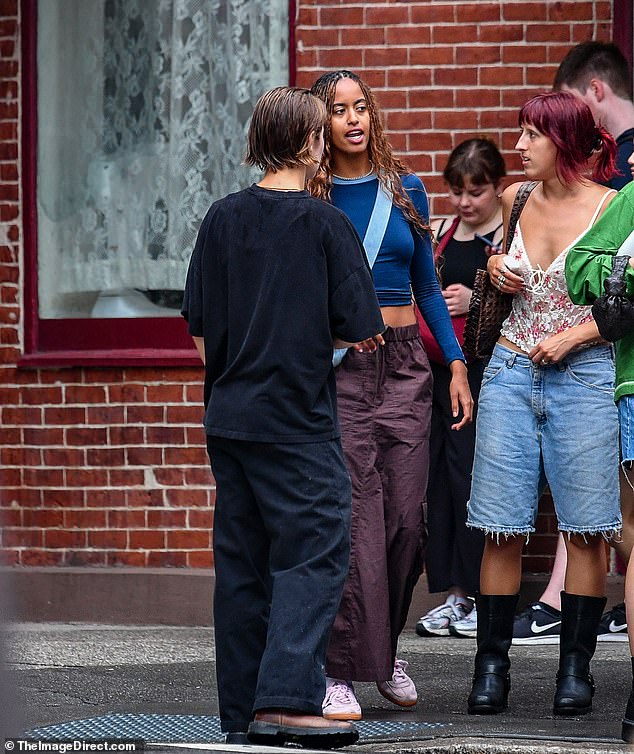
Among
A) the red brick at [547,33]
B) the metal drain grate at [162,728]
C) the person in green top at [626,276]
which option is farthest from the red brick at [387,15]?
the metal drain grate at [162,728]

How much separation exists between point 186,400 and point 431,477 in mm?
1317

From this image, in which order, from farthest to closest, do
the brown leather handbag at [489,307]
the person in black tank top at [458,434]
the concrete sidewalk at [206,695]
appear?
the person in black tank top at [458,434] → the brown leather handbag at [489,307] → the concrete sidewalk at [206,695]

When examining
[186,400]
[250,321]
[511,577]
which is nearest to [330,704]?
[511,577]

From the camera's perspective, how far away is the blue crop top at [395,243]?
16.2 ft

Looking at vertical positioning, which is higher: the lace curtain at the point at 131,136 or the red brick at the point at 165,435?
the lace curtain at the point at 131,136

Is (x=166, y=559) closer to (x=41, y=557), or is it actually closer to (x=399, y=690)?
(x=41, y=557)

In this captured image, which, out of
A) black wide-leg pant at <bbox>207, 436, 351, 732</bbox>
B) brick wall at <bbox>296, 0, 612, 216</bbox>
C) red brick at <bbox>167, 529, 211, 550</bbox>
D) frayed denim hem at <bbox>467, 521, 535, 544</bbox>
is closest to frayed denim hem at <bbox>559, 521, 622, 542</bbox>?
frayed denim hem at <bbox>467, 521, 535, 544</bbox>

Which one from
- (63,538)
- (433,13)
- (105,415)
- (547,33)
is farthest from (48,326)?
(547,33)

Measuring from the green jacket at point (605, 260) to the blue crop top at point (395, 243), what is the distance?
2.16ft

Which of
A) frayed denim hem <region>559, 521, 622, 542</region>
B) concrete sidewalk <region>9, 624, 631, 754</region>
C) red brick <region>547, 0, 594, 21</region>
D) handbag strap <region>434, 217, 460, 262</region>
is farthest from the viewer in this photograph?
red brick <region>547, 0, 594, 21</region>

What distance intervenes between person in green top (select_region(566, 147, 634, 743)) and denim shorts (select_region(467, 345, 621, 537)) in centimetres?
38

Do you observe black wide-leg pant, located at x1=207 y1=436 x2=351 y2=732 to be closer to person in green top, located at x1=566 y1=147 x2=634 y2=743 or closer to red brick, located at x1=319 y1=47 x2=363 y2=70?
person in green top, located at x1=566 y1=147 x2=634 y2=743

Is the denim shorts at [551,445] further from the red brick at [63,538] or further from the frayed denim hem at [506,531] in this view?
the red brick at [63,538]

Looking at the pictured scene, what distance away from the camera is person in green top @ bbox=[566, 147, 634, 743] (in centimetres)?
431
